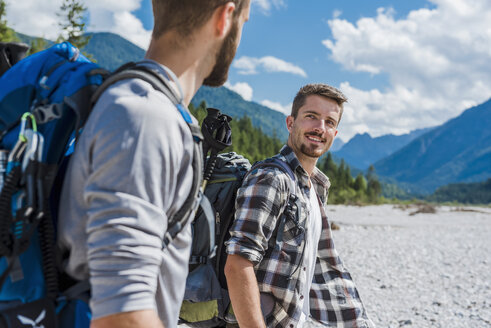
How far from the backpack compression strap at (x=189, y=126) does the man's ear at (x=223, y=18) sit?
0.26 meters

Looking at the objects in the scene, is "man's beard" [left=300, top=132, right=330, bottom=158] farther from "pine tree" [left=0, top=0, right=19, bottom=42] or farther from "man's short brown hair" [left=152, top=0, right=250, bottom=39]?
"pine tree" [left=0, top=0, right=19, bottom=42]

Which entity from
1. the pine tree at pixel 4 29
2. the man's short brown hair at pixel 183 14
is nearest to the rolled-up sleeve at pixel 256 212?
the man's short brown hair at pixel 183 14

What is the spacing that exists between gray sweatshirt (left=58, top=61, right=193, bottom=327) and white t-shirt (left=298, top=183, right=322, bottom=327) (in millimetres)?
1766

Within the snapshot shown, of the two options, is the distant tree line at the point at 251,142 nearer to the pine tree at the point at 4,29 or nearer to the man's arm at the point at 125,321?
the pine tree at the point at 4,29

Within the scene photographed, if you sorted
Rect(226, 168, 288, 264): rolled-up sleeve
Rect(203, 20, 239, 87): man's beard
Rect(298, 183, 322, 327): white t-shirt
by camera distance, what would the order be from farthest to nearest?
Rect(298, 183, 322, 327): white t-shirt → Rect(226, 168, 288, 264): rolled-up sleeve → Rect(203, 20, 239, 87): man's beard

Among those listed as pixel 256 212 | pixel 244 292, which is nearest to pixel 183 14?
pixel 256 212

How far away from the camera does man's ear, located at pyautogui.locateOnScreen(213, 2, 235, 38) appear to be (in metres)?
1.32

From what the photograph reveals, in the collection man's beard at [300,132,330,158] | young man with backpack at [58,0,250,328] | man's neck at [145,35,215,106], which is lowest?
young man with backpack at [58,0,250,328]

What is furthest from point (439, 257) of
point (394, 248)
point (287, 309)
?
point (287, 309)

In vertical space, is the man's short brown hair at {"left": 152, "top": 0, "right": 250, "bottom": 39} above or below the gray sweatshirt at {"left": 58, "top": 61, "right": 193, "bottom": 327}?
above

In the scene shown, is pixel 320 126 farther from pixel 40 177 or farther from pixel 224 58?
pixel 40 177

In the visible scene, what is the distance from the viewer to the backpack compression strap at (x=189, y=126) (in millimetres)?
1195

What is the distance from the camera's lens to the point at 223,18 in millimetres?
1332

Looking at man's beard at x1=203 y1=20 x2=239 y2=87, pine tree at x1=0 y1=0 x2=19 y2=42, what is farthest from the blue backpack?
pine tree at x1=0 y1=0 x2=19 y2=42
